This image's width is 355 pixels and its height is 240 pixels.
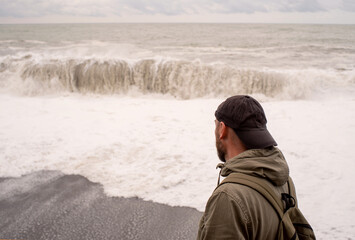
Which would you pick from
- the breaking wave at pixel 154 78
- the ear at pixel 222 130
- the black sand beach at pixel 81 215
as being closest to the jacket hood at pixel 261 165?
the ear at pixel 222 130

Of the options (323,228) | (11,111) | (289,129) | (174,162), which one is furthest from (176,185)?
(11,111)

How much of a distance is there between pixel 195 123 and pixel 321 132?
2.72m

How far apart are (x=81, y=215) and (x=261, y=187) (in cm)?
280

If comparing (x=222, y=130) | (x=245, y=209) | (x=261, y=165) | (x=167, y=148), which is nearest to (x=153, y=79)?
(x=167, y=148)

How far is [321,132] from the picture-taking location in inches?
240

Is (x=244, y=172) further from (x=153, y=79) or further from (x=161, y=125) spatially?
(x=153, y=79)

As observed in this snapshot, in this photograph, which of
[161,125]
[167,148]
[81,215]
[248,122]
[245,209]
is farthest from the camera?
[161,125]

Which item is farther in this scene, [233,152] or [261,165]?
[233,152]

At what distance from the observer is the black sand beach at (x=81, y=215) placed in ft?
10.3

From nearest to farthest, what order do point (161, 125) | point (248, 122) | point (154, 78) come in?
point (248, 122), point (161, 125), point (154, 78)

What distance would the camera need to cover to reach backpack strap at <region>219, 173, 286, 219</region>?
1.20 metres

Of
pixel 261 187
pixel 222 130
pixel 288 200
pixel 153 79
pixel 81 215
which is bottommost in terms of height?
pixel 81 215

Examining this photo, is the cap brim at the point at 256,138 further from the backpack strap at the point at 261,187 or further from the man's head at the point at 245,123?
the backpack strap at the point at 261,187

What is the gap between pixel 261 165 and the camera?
4.10 ft
